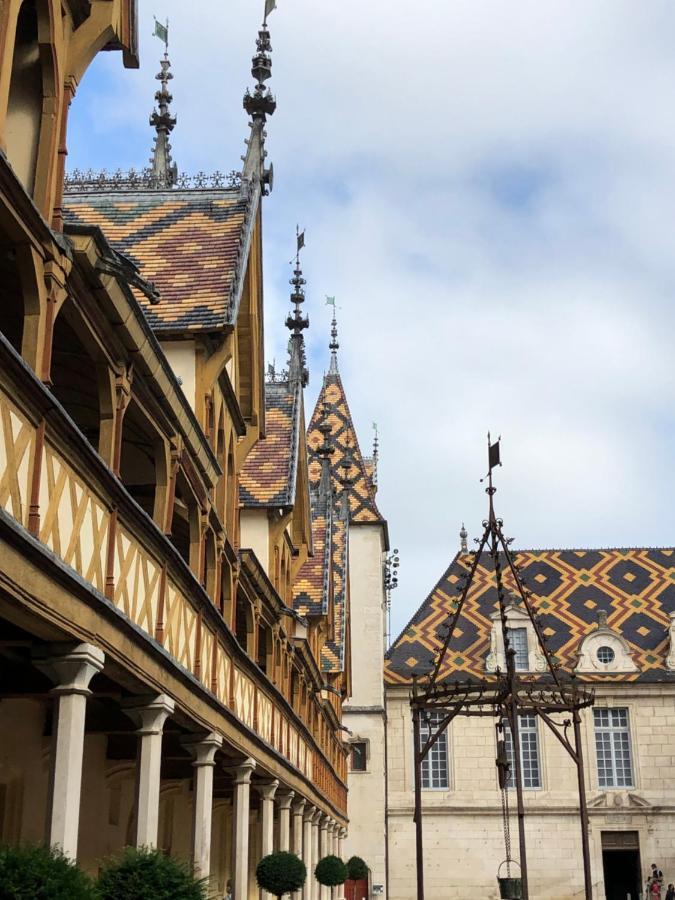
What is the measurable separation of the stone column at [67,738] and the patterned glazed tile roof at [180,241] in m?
6.07

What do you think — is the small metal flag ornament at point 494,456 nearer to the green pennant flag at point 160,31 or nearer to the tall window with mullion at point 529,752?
the green pennant flag at point 160,31

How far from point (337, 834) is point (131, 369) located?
26653 millimetres

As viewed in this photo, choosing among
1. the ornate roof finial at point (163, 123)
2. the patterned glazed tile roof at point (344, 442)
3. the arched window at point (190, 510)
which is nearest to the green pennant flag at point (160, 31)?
the ornate roof finial at point (163, 123)

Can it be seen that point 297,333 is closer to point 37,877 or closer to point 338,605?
point 338,605

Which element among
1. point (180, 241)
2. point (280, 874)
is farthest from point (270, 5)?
point (280, 874)

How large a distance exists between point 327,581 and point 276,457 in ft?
23.9

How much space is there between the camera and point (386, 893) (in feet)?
124

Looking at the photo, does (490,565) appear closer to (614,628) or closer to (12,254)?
(614,628)

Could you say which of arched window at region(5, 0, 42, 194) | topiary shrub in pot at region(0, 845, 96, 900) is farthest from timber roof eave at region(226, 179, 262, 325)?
topiary shrub in pot at region(0, 845, 96, 900)

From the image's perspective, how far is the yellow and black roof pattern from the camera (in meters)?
25.7

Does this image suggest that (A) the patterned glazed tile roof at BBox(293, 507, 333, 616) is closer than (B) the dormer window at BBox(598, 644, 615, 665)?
Yes

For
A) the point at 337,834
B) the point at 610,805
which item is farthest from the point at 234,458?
the point at 610,805

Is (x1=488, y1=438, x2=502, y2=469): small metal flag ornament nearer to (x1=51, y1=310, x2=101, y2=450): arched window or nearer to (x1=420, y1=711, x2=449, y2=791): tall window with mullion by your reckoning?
(x1=51, y1=310, x2=101, y2=450): arched window

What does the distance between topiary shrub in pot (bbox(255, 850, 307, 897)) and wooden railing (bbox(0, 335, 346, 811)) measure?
3628 mm
